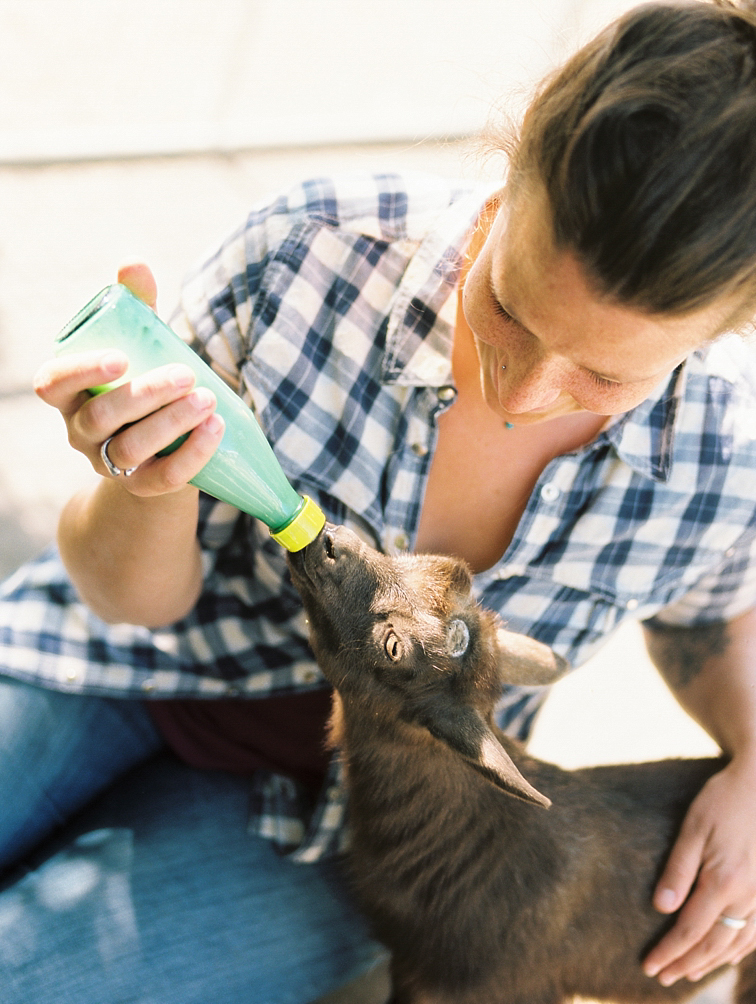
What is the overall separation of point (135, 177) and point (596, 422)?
3.05 m

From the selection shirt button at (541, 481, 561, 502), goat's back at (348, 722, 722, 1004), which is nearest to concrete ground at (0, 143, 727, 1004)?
goat's back at (348, 722, 722, 1004)

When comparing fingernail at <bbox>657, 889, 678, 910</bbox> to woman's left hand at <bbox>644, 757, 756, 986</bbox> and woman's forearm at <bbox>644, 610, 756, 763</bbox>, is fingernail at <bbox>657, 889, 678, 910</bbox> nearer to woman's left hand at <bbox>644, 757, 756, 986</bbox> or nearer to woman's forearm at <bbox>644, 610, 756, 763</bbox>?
woman's left hand at <bbox>644, 757, 756, 986</bbox>

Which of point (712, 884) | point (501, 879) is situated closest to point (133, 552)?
point (501, 879)

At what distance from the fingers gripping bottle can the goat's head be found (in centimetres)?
12

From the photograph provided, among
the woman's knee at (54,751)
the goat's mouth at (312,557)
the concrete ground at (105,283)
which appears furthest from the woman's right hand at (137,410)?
the concrete ground at (105,283)

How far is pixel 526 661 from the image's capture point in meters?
2.10

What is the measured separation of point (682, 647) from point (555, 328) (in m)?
1.24

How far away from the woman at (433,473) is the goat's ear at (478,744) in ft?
1.16

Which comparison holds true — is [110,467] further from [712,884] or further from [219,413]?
[712,884]

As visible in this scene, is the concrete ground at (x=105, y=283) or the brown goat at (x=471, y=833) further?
the concrete ground at (x=105, y=283)

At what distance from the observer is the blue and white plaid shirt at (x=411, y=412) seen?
6.54 feet

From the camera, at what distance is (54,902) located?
6.93ft

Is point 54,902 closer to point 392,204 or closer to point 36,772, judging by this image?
point 36,772

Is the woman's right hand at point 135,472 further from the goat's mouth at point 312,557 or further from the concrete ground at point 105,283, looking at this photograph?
the concrete ground at point 105,283
